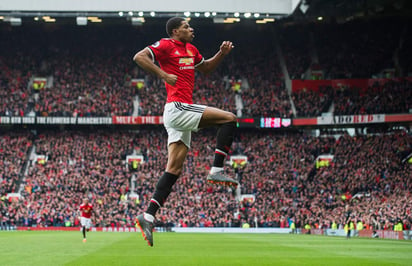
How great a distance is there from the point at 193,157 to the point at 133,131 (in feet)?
24.8

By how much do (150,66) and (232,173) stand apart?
39692 mm

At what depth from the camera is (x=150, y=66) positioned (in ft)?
26.8

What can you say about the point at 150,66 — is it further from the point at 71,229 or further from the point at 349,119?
the point at 349,119

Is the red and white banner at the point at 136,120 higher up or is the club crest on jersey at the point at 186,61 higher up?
the red and white banner at the point at 136,120

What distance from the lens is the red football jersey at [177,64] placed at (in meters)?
8.66

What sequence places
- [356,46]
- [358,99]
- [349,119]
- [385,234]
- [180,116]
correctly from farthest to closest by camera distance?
[356,46]
[358,99]
[349,119]
[385,234]
[180,116]

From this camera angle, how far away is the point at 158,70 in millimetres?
8195

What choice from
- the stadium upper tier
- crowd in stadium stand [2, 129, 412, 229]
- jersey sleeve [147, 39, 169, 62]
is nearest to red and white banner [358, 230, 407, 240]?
crowd in stadium stand [2, 129, 412, 229]

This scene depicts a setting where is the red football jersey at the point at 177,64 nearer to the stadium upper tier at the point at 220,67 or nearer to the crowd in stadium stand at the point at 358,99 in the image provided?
the crowd in stadium stand at the point at 358,99

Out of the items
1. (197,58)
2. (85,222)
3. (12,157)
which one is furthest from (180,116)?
(12,157)

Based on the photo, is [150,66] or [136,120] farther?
[136,120]

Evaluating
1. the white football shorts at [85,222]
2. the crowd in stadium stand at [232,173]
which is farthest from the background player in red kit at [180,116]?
the crowd in stadium stand at [232,173]

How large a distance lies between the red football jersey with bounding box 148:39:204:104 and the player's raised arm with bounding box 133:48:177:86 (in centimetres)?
31

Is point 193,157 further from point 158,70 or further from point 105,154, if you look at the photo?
point 158,70
